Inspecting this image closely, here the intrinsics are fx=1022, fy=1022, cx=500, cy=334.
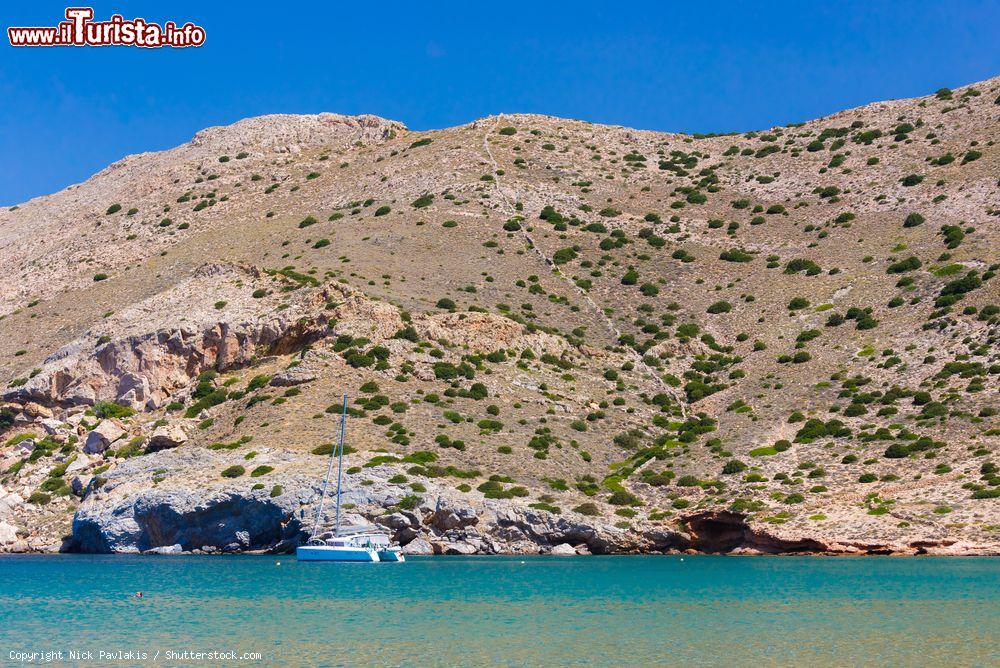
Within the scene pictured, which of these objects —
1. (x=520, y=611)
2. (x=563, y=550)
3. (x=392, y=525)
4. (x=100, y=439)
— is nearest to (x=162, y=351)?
(x=100, y=439)

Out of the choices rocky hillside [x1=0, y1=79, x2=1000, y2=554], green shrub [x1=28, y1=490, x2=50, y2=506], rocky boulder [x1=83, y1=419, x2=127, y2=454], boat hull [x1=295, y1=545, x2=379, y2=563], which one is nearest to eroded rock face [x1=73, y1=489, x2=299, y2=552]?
rocky hillside [x1=0, y1=79, x2=1000, y2=554]

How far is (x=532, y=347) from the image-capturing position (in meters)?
74.8

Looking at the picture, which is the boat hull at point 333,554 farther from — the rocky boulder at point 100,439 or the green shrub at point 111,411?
the green shrub at point 111,411

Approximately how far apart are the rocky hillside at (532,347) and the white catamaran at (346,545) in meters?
1.14

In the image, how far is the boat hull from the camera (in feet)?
162

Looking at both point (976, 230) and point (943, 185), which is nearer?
point (976, 230)

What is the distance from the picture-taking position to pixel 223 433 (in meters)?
62.2

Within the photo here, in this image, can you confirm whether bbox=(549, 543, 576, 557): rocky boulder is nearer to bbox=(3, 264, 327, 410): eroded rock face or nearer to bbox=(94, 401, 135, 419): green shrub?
bbox=(3, 264, 327, 410): eroded rock face

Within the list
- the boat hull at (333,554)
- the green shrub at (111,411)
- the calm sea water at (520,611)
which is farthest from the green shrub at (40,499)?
the boat hull at (333,554)

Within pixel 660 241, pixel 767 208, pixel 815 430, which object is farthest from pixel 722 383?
pixel 767 208

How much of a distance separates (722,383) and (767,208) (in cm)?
3456

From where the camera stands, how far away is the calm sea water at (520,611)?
26.1 m

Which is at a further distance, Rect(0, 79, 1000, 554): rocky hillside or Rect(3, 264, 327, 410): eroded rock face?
Rect(3, 264, 327, 410): eroded rock face

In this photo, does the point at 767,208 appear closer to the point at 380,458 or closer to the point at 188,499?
the point at 380,458
